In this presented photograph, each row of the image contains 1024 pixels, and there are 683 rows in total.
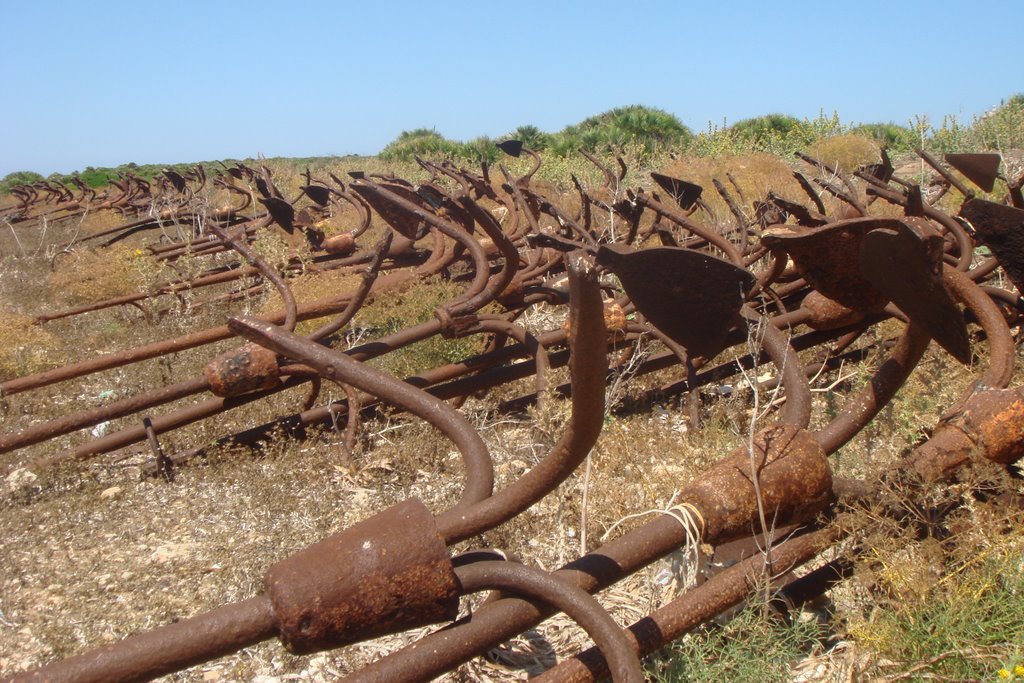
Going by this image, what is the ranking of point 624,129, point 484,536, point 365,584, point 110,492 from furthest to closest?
1. point 624,129
2. point 110,492
3. point 484,536
4. point 365,584

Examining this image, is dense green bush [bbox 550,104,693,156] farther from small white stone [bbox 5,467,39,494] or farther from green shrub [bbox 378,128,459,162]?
small white stone [bbox 5,467,39,494]

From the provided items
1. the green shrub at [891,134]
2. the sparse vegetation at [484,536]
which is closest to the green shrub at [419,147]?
the green shrub at [891,134]

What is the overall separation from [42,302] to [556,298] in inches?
306

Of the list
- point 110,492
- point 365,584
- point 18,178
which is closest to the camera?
point 365,584

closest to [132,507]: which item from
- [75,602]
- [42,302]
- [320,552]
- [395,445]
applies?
[75,602]

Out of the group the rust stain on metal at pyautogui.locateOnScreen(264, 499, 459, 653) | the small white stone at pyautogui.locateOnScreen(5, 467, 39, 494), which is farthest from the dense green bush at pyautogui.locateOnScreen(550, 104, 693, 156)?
the rust stain on metal at pyautogui.locateOnScreen(264, 499, 459, 653)

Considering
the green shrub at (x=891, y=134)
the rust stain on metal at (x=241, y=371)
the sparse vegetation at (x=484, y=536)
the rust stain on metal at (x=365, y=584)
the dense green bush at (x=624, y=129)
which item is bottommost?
the sparse vegetation at (x=484, y=536)

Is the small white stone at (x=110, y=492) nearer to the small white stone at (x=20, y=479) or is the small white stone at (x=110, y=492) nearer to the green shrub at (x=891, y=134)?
the small white stone at (x=20, y=479)

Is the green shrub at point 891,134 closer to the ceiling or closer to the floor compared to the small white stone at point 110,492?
closer to the ceiling

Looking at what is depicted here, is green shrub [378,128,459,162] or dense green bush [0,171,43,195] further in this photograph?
dense green bush [0,171,43,195]

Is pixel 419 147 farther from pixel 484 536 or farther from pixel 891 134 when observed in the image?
pixel 484 536

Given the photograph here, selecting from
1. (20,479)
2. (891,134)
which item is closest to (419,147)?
(891,134)

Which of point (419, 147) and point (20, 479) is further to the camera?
point (419, 147)

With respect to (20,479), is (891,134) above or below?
above
